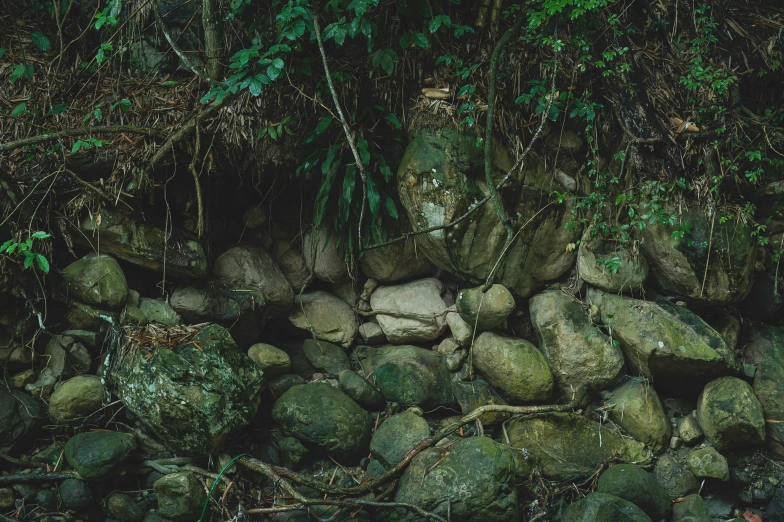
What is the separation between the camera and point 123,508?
380cm

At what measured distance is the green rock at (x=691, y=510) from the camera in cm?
379

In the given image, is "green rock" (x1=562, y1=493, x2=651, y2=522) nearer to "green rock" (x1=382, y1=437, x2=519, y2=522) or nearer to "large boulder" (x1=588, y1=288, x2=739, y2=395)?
"green rock" (x1=382, y1=437, x2=519, y2=522)

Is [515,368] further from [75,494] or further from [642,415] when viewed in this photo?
[75,494]

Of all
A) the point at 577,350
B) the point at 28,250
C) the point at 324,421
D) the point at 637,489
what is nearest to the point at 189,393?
the point at 324,421

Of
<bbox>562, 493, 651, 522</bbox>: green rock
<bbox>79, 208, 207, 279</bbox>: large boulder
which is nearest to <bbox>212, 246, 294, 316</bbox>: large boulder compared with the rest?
<bbox>79, 208, 207, 279</bbox>: large boulder

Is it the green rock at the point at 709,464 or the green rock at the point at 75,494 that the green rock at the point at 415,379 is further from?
the green rock at the point at 75,494

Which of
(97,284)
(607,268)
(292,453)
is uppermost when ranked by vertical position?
(607,268)

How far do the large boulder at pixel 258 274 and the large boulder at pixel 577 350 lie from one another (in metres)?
1.98

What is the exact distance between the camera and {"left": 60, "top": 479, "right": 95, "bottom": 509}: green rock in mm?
3738

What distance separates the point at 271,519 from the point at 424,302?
1.91m

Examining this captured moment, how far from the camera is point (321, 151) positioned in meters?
4.43

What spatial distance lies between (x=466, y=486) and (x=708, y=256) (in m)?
2.26

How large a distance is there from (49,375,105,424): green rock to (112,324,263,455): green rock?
0.17 meters

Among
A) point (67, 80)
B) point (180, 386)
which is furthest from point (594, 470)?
point (67, 80)
